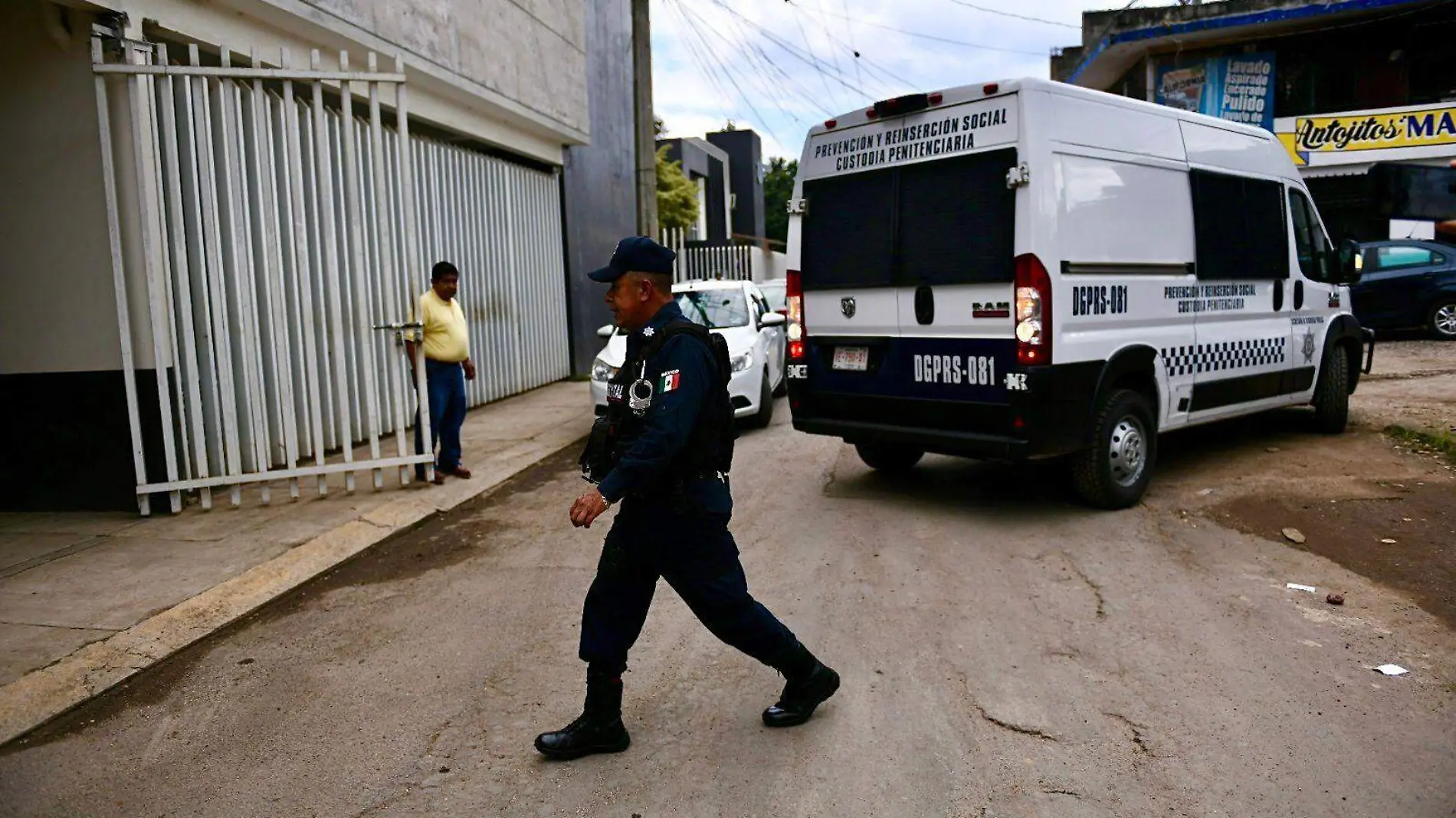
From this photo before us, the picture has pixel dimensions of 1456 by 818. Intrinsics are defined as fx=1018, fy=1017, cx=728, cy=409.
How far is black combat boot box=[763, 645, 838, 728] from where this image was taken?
3.58 m

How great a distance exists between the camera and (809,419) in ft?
23.3

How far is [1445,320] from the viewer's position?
Answer: 15070mm

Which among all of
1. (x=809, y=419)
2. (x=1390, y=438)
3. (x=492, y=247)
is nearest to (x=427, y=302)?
(x=809, y=419)

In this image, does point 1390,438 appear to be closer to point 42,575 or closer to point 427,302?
point 427,302

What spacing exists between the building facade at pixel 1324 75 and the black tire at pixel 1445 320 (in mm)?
6305

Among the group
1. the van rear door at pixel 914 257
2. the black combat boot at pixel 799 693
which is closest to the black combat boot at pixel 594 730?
the black combat boot at pixel 799 693

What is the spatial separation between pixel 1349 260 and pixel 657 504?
744 cm

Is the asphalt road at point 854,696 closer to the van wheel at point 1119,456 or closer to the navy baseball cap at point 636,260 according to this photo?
the van wheel at point 1119,456

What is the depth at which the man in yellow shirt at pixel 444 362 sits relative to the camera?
24.7 feet

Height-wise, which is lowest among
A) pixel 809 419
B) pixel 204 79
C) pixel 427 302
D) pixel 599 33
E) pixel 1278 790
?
pixel 1278 790

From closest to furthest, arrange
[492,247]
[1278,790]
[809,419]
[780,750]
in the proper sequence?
1. [1278,790]
2. [780,750]
3. [809,419]
4. [492,247]

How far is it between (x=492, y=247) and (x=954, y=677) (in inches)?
368

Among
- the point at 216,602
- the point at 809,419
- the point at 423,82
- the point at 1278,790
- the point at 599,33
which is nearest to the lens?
the point at 1278,790

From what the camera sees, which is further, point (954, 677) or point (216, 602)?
point (216, 602)
